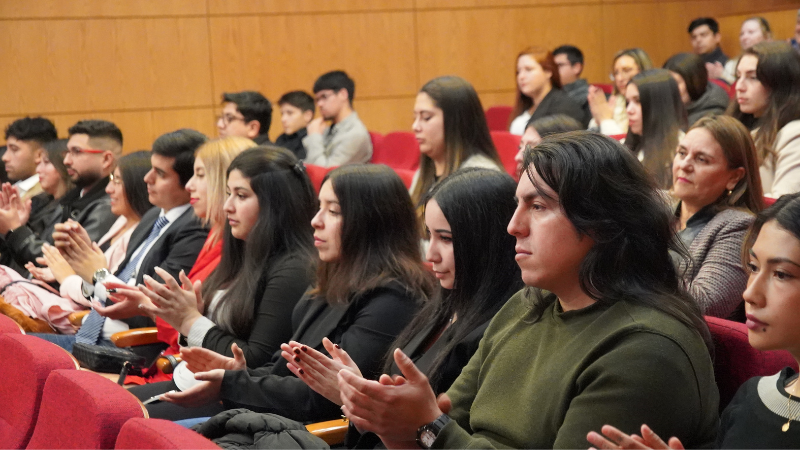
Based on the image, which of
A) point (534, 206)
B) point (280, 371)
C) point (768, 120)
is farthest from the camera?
point (768, 120)

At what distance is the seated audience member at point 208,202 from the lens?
115 inches

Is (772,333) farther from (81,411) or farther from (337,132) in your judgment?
(337,132)

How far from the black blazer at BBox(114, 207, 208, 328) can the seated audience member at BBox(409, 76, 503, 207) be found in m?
0.90

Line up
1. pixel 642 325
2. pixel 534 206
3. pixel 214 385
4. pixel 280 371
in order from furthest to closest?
pixel 280 371 → pixel 214 385 → pixel 534 206 → pixel 642 325

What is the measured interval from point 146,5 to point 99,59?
58cm

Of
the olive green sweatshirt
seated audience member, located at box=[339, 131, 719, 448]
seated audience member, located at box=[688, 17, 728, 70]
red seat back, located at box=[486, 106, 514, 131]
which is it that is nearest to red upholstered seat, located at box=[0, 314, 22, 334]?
seated audience member, located at box=[339, 131, 719, 448]

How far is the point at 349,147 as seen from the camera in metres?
5.86

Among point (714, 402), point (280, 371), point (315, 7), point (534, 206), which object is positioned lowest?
point (280, 371)

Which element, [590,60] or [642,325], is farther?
[590,60]

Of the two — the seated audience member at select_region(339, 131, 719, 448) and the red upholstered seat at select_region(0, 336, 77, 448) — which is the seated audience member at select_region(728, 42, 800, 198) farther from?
the red upholstered seat at select_region(0, 336, 77, 448)

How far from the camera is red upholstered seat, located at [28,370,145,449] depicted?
1.41 meters

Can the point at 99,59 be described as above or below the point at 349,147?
above

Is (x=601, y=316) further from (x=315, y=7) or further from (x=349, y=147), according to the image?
(x=315, y=7)

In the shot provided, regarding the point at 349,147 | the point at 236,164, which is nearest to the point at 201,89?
the point at 349,147
